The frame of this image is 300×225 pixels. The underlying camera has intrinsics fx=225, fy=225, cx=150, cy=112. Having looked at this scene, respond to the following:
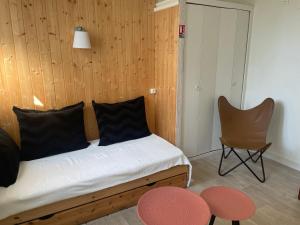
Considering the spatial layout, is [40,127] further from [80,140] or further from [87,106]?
[87,106]

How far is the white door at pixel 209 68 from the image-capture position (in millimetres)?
2674

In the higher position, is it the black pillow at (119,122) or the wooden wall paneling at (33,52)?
the wooden wall paneling at (33,52)

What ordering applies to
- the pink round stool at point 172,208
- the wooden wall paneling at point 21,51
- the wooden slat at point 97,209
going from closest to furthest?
the pink round stool at point 172,208 → the wooden slat at point 97,209 → the wooden wall paneling at point 21,51

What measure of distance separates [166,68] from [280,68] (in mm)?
1455

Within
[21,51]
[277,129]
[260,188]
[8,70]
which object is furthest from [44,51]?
[277,129]

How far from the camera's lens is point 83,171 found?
195cm

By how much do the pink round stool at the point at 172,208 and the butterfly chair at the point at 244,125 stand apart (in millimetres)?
1268

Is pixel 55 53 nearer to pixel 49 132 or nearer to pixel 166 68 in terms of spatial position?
pixel 49 132

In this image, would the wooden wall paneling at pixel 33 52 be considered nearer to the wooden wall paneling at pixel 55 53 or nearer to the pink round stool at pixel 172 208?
the wooden wall paneling at pixel 55 53

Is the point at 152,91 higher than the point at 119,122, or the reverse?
the point at 152,91

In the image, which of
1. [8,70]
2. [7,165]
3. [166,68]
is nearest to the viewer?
[7,165]

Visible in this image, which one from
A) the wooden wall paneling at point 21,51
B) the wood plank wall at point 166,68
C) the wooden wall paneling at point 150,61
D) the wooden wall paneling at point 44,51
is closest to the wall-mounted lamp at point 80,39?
the wooden wall paneling at point 44,51

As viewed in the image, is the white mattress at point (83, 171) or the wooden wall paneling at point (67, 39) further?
the wooden wall paneling at point (67, 39)

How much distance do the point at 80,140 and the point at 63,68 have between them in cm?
79
